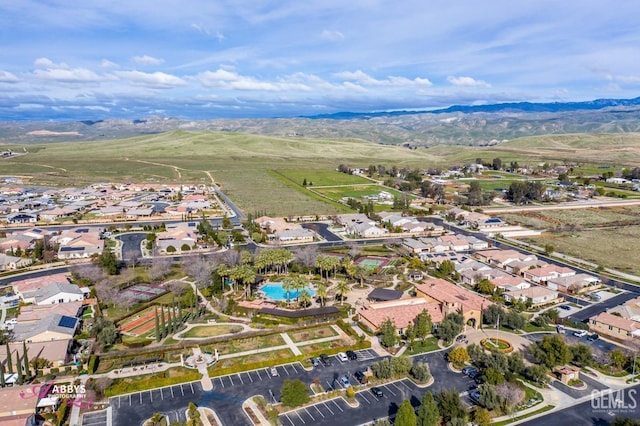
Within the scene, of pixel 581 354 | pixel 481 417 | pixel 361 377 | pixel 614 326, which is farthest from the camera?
pixel 614 326

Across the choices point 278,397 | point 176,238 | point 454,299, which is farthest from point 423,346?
point 176,238

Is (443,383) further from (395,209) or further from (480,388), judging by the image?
(395,209)

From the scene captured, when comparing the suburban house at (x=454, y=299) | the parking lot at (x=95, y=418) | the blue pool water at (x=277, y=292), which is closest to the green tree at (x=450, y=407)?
the suburban house at (x=454, y=299)

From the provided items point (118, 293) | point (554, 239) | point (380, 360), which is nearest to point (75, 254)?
point (118, 293)

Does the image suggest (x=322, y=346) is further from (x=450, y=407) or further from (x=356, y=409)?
(x=450, y=407)

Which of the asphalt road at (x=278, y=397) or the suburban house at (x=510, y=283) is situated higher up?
the suburban house at (x=510, y=283)

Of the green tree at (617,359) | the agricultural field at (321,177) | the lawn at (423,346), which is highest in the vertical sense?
the green tree at (617,359)

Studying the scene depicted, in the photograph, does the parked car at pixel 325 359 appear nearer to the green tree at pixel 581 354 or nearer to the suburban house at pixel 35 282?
the green tree at pixel 581 354
